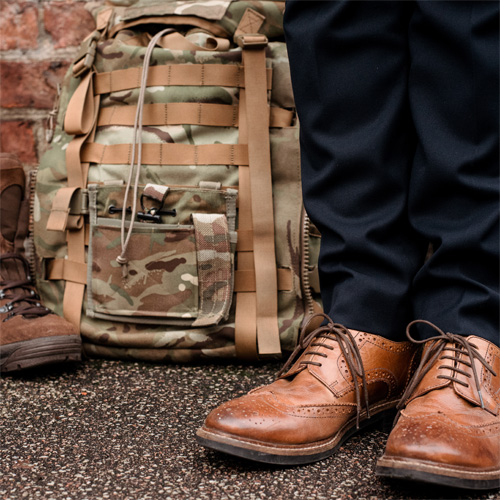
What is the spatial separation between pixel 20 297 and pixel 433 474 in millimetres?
771

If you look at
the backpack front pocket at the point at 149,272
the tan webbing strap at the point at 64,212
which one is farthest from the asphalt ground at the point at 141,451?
the tan webbing strap at the point at 64,212

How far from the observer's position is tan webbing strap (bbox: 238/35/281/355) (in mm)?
972

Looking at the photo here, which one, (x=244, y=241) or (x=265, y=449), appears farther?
(x=244, y=241)

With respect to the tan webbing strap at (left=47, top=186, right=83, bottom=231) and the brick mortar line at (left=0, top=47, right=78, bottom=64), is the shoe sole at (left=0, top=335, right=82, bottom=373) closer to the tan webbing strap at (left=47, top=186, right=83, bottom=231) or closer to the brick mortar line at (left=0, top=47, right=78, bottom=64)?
the tan webbing strap at (left=47, top=186, right=83, bottom=231)

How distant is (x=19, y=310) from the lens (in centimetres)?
101

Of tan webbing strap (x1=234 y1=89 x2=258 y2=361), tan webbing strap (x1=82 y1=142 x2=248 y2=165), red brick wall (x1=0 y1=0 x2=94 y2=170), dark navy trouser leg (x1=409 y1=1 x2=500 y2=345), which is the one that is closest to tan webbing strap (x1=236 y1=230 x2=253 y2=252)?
tan webbing strap (x1=234 y1=89 x2=258 y2=361)

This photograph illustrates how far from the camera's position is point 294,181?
3.28 ft

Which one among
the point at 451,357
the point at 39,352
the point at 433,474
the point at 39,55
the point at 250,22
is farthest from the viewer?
the point at 39,55

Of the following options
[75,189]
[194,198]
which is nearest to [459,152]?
[194,198]

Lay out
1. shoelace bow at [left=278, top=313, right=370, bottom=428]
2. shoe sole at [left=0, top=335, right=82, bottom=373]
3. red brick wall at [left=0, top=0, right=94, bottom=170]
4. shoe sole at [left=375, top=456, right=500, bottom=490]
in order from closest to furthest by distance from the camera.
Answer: shoe sole at [left=375, top=456, right=500, bottom=490], shoelace bow at [left=278, top=313, right=370, bottom=428], shoe sole at [left=0, top=335, right=82, bottom=373], red brick wall at [left=0, top=0, right=94, bottom=170]

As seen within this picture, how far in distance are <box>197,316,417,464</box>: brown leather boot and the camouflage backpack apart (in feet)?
0.84

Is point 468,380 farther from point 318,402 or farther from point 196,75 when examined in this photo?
point 196,75

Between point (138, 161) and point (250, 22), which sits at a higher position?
point (250, 22)

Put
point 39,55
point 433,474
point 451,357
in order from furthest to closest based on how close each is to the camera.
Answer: point 39,55, point 451,357, point 433,474
